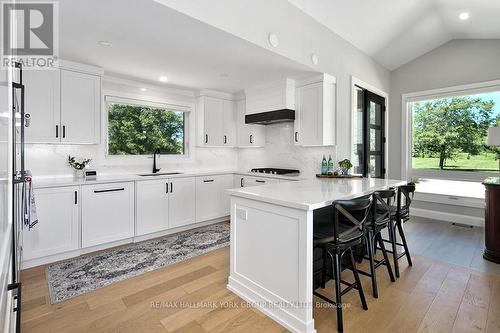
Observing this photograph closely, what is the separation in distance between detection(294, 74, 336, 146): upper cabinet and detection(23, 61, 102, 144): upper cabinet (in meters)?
2.78

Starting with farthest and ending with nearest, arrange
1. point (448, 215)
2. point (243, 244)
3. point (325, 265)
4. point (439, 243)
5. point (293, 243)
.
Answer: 1. point (448, 215)
2. point (439, 243)
3. point (325, 265)
4. point (243, 244)
5. point (293, 243)

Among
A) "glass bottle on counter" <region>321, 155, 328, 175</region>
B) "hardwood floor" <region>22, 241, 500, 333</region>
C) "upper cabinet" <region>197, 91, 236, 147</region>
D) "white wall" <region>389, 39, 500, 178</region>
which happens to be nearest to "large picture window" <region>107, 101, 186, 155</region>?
"upper cabinet" <region>197, 91, 236, 147</region>

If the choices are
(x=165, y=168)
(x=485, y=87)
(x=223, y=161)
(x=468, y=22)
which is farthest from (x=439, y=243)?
(x=165, y=168)

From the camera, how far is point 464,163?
4566 mm

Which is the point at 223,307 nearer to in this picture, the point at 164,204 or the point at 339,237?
the point at 339,237

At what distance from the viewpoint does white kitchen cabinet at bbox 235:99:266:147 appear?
486 cm

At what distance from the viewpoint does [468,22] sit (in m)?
3.85

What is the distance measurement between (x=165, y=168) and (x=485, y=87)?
5.42m

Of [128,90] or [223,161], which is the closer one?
[128,90]

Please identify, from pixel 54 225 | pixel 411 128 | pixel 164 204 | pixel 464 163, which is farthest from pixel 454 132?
pixel 54 225

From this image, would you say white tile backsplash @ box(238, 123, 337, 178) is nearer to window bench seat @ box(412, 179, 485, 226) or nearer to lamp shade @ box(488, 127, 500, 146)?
lamp shade @ box(488, 127, 500, 146)

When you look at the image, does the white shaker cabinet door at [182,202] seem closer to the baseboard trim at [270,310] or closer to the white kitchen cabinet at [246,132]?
the white kitchen cabinet at [246,132]

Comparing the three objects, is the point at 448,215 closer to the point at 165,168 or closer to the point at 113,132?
the point at 165,168

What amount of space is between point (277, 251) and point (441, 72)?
4.77 m
